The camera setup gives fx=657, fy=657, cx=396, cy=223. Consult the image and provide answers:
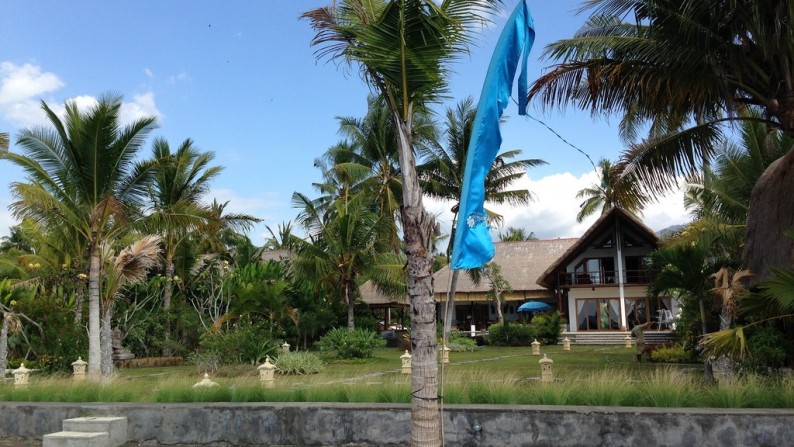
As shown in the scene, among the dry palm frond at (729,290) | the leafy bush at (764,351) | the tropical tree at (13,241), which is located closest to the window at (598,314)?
the leafy bush at (764,351)

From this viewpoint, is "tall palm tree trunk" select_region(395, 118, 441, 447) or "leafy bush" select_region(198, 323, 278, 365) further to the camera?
"leafy bush" select_region(198, 323, 278, 365)

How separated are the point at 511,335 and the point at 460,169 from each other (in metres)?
8.42

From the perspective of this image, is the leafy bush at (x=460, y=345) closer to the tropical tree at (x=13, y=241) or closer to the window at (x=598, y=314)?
the window at (x=598, y=314)

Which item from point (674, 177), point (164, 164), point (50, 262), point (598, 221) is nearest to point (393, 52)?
point (674, 177)

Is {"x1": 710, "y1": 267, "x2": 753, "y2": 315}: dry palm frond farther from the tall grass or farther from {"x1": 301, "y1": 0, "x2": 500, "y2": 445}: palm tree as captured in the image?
{"x1": 301, "y1": 0, "x2": 500, "y2": 445}: palm tree

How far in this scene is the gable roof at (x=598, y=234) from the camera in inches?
1217

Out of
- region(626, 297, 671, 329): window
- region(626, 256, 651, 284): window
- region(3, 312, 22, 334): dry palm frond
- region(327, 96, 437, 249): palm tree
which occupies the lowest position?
region(626, 297, 671, 329): window

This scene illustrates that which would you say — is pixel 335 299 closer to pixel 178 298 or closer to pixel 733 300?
pixel 178 298

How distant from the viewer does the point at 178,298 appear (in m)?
25.6

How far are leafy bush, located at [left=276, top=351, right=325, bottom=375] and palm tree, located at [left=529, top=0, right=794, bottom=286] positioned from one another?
9454 mm

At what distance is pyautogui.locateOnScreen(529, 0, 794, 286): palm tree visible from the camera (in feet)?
31.9

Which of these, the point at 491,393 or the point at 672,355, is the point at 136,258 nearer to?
the point at 491,393

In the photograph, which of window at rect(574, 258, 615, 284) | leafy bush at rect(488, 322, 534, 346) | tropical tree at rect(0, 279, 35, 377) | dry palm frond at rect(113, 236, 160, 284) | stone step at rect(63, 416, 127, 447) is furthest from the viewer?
window at rect(574, 258, 615, 284)

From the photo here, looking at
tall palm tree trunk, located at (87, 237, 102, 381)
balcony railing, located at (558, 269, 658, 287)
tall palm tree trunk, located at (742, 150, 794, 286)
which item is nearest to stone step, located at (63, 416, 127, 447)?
tall palm tree trunk, located at (87, 237, 102, 381)
